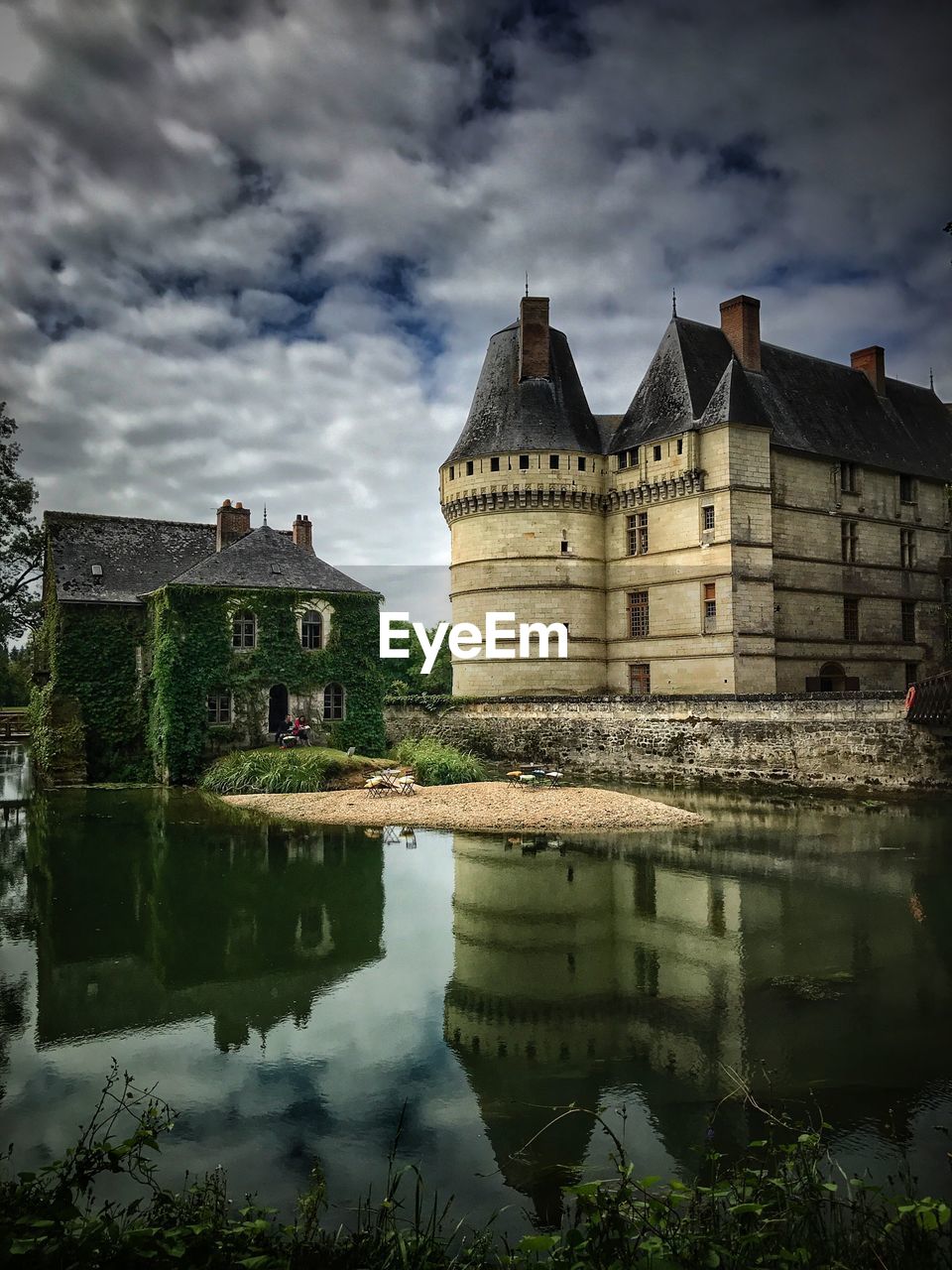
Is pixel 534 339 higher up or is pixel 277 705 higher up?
pixel 534 339

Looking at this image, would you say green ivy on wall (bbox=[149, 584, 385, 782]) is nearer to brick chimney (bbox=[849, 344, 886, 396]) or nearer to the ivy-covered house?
the ivy-covered house

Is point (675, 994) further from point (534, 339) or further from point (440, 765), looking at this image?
point (534, 339)

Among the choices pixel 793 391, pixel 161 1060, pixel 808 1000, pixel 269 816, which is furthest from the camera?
pixel 793 391

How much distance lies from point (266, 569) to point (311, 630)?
207 cm

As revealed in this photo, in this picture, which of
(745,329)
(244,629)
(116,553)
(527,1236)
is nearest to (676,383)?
(745,329)

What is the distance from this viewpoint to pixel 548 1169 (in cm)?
478

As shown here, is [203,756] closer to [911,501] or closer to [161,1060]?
[161,1060]

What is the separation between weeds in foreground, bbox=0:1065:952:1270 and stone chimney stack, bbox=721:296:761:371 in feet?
88.3

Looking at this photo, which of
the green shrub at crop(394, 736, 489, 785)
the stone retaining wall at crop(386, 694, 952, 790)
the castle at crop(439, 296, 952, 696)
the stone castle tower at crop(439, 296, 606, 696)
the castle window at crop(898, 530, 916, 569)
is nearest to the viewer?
the stone retaining wall at crop(386, 694, 952, 790)

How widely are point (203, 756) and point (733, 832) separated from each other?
13434 mm

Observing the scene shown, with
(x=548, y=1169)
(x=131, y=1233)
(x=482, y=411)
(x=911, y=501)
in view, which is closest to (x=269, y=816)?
(x=548, y=1169)

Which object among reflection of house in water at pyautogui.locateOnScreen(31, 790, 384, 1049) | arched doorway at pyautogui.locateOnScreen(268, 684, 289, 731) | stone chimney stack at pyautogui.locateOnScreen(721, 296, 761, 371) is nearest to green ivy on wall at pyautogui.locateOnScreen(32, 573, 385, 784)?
arched doorway at pyautogui.locateOnScreen(268, 684, 289, 731)

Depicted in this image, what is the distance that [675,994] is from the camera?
7414mm

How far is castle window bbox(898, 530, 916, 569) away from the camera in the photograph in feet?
94.3
